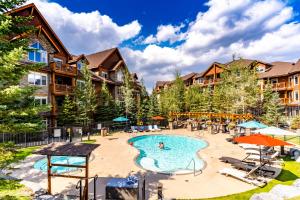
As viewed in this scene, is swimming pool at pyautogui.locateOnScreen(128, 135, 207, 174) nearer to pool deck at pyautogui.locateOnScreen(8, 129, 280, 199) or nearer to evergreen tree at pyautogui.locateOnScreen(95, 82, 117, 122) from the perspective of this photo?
pool deck at pyautogui.locateOnScreen(8, 129, 280, 199)

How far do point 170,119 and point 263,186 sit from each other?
28.4 metres

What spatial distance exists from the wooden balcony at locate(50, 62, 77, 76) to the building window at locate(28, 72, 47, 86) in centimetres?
173

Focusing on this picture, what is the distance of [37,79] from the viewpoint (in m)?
26.3

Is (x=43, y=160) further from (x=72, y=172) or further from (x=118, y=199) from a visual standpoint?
(x=118, y=199)

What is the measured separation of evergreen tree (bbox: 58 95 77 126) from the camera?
90.9 feet

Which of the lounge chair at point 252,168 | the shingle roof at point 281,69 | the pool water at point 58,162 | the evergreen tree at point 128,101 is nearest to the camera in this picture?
the lounge chair at point 252,168

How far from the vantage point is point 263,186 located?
1049 centimetres

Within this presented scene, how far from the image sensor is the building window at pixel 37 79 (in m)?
25.6

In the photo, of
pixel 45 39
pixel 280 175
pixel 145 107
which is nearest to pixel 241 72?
pixel 145 107

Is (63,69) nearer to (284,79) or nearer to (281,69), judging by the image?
(284,79)

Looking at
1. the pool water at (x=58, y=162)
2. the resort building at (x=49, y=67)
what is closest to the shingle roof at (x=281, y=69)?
the resort building at (x=49, y=67)

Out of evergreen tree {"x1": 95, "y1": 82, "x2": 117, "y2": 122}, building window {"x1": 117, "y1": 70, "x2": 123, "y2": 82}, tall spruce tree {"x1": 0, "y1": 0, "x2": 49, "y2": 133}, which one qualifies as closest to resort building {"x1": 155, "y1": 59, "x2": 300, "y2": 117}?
building window {"x1": 117, "y1": 70, "x2": 123, "y2": 82}

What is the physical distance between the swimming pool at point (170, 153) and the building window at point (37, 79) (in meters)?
14.3

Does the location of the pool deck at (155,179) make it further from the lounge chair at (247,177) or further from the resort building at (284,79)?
the resort building at (284,79)
